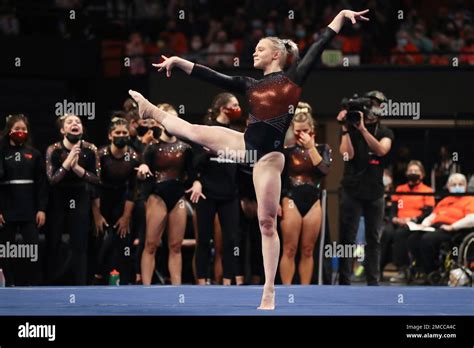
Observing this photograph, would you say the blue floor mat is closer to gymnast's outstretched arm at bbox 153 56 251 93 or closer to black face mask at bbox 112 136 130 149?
gymnast's outstretched arm at bbox 153 56 251 93

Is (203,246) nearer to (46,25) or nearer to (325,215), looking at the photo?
(325,215)

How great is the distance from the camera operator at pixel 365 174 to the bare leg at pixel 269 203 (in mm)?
3061

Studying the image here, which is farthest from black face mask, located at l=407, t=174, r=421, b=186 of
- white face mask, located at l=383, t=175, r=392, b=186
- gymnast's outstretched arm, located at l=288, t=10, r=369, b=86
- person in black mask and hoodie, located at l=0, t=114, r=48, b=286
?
gymnast's outstretched arm, located at l=288, t=10, r=369, b=86

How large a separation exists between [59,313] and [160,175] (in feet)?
12.6

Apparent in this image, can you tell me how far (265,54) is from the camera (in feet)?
22.8

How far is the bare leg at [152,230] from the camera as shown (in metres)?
9.88

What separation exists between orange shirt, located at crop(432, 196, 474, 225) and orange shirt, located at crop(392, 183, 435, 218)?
0.31m

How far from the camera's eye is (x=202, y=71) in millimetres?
6844

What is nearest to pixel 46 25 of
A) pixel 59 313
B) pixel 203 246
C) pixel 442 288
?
pixel 203 246

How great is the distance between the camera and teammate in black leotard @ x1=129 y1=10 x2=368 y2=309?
22.4 ft

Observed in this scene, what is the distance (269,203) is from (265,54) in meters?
0.97

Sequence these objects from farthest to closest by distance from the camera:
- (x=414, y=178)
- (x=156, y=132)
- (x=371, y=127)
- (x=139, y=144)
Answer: (x=414, y=178) → (x=139, y=144) → (x=156, y=132) → (x=371, y=127)

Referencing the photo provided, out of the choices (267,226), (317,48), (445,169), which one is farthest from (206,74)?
(445,169)

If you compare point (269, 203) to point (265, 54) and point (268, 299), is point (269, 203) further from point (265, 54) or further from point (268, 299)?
point (265, 54)
